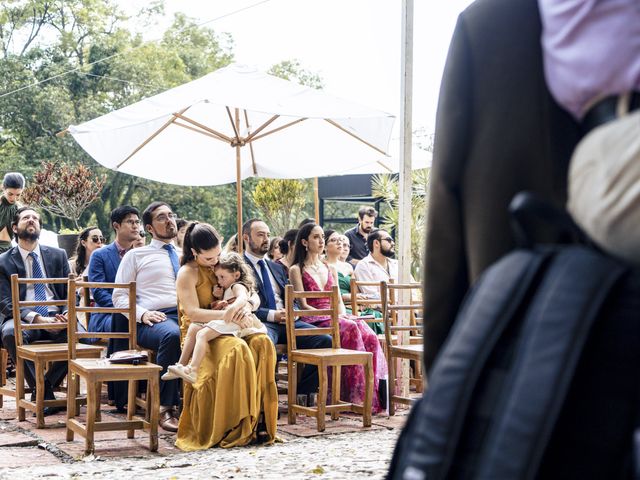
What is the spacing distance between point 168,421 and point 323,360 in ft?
3.89

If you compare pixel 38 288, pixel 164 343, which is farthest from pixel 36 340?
pixel 164 343

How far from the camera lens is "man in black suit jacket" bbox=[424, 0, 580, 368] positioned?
145 cm

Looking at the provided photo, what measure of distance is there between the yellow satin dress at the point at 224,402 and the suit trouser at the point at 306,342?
1.26 meters

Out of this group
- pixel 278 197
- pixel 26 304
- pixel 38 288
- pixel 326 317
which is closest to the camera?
pixel 26 304

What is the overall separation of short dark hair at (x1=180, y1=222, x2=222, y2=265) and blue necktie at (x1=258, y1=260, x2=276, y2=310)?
4.39ft

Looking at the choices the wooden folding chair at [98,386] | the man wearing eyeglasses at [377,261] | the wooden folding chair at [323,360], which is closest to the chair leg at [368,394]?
the wooden folding chair at [323,360]

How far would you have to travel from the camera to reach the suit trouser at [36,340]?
7.96 metres

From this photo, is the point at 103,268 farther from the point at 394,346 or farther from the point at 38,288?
the point at 394,346

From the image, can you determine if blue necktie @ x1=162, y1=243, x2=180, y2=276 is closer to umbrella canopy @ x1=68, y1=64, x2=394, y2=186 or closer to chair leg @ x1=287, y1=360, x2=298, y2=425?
umbrella canopy @ x1=68, y1=64, x2=394, y2=186

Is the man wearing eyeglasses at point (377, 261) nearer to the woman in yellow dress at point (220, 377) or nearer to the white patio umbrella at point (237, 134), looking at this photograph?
the white patio umbrella at point (237, 134)

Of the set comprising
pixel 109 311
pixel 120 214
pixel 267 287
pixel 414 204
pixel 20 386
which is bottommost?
pixel 20 386

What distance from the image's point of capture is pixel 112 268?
26.5 ft

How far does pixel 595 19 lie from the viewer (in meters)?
1.26

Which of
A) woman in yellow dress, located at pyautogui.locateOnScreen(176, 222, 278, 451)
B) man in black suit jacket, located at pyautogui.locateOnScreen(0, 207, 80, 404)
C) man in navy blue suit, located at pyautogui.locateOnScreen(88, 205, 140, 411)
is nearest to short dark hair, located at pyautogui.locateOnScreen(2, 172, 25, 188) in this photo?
man in black suit jacket, located at pyautogui.locateOnScreen(0, 207, 80, 404)
